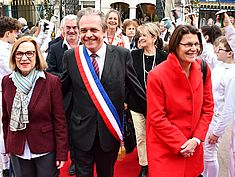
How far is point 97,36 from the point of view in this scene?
256 centimetres

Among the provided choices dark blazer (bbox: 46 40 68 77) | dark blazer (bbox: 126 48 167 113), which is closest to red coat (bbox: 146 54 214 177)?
dark blazer (bbox: 126 48 167 113)

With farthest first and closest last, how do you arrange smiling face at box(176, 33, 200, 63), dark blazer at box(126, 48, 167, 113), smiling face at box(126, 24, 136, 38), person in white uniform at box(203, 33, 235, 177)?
1. smiling face at box(126, 24, 136, 38)
2. dark blazer at box(126, 48, 167, 113)
3. person in white uniform at box(203, 33, 235, 177)
4. smiling face at box(176, 33, 200, 63)

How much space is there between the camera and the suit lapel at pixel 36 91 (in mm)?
2525

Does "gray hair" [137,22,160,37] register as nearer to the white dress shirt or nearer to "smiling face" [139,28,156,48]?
"smiling face" [139,28,156,48]

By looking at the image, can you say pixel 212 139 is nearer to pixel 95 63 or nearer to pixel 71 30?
pixel 95 63

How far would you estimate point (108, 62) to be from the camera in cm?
267

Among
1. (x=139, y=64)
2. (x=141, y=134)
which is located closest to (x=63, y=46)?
(x=139, y=64)

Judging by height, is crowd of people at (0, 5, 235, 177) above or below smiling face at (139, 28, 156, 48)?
below

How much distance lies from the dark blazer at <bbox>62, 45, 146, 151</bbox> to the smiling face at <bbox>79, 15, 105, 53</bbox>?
0.18m

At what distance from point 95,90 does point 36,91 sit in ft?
1.60

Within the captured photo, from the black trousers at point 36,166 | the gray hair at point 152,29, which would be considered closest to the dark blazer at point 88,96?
the black trousers at point 36,166

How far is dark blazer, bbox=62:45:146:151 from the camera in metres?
2.66

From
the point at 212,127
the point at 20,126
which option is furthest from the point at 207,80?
the point at 20,126

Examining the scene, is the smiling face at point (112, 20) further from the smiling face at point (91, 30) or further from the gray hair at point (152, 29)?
the smiling face at point (91, 30)
